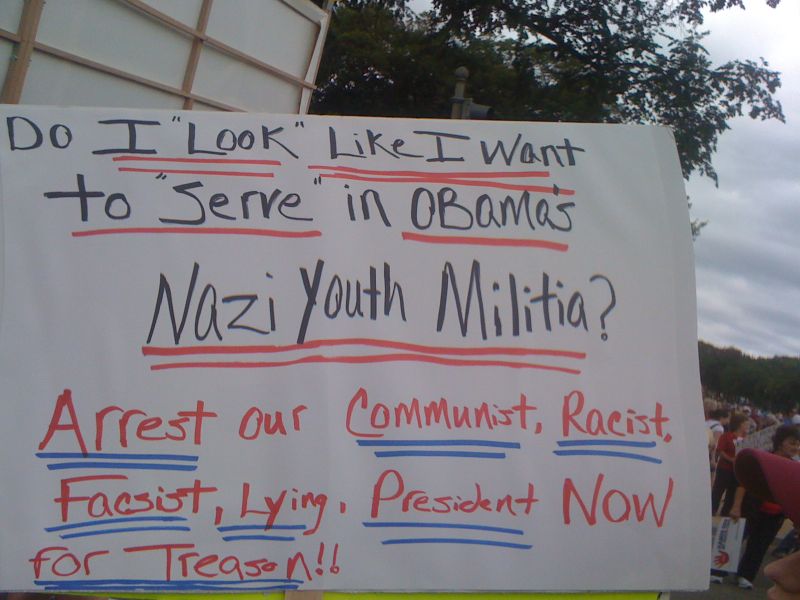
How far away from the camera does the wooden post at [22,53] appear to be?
2.78 metres

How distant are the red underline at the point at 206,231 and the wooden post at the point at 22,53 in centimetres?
112

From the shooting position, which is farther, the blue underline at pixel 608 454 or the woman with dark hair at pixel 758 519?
the woman with dark hair at pixel 758 519

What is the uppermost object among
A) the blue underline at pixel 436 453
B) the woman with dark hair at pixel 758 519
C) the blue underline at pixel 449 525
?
the blue underline at pixel 436 453

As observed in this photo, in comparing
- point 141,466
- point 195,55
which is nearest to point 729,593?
point 195,55

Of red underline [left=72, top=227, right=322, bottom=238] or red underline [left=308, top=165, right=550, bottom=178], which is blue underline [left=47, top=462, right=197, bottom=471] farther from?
red underline [left=308, top=165, right=550, bottom=178]

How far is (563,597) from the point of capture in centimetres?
190

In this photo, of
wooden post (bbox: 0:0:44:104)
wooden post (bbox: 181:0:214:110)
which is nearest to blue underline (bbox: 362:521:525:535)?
wooden post (bbox: 0:0:44:104)

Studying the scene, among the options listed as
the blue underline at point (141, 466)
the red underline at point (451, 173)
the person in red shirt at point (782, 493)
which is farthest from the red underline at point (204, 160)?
the person in red shirt at point (782, 493)

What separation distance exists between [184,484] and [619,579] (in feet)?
3.08

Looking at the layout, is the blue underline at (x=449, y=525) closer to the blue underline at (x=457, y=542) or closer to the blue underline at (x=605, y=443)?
the blue underline at (x=457, y=542)

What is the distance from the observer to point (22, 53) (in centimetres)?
281

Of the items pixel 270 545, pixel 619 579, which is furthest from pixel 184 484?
pixel 619 579

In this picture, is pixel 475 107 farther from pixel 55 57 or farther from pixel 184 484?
pixel 184 484

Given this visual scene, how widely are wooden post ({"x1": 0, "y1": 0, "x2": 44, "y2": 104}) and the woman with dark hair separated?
19.6 ft
